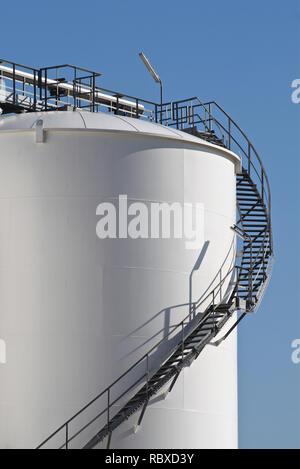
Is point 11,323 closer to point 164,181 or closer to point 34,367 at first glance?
point 34,367

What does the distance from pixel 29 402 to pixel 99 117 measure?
28.9 feet

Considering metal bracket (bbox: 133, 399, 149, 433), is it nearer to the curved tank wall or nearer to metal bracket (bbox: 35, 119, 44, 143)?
the curved tank wall

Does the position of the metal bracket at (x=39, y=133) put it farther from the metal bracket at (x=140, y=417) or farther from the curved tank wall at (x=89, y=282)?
the metal bracket at (x=140, y=417)

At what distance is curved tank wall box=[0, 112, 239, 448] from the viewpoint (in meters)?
30.5
